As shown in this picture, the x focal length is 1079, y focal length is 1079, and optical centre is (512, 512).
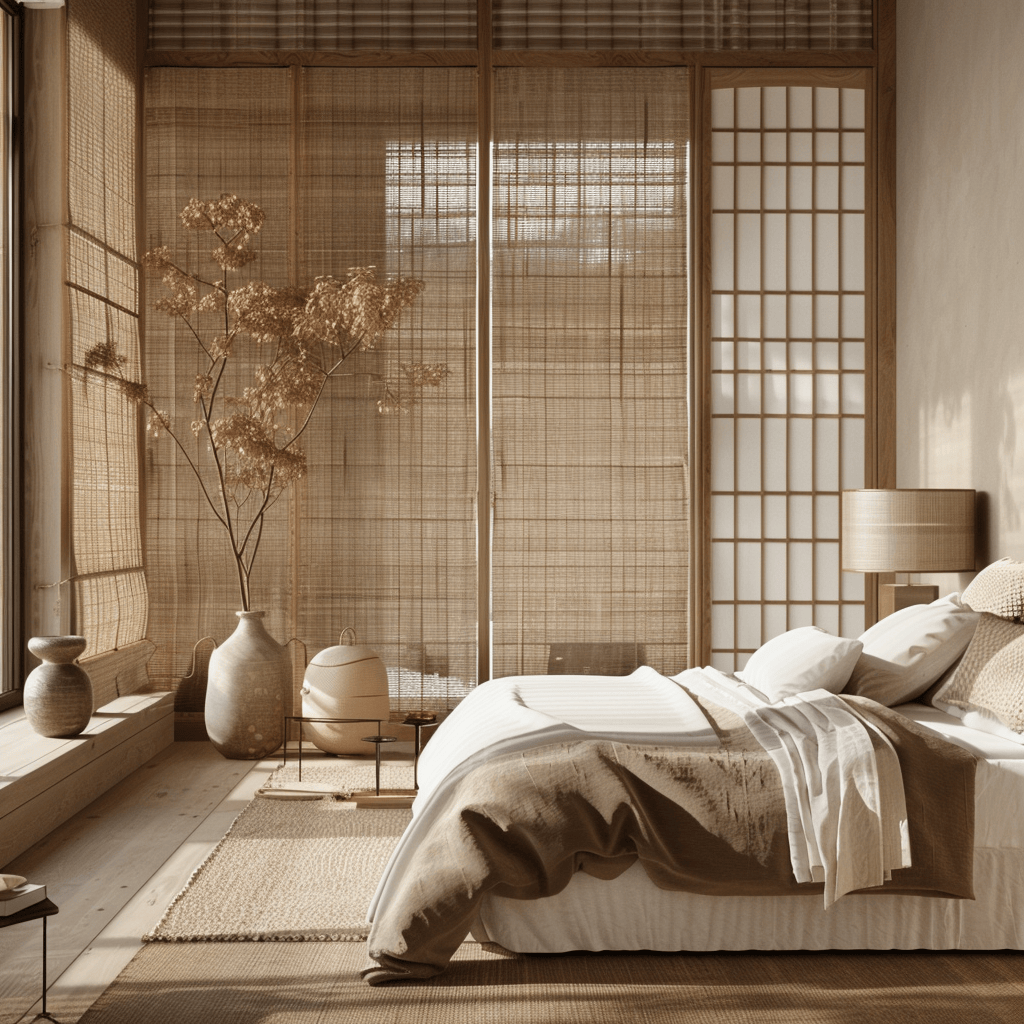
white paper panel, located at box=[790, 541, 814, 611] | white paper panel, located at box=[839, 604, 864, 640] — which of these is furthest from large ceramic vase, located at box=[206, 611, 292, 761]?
white paper panel, located at box=[839, 604, 864, 640]

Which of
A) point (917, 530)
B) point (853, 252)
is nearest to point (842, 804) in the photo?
point (917, 530)

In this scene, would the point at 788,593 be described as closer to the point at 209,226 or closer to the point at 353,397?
the point at 353,397

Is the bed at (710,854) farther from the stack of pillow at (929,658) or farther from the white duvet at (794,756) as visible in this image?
the stack of pillow at (929,658)

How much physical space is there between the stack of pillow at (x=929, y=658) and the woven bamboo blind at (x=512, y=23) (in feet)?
9.86

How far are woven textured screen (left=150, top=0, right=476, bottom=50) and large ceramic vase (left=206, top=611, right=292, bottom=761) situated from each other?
267 centimetres

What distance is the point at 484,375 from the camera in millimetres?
4988

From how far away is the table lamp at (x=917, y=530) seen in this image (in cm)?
389

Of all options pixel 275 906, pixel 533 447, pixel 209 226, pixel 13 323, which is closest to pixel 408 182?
pixel 209 226

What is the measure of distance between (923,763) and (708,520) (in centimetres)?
261

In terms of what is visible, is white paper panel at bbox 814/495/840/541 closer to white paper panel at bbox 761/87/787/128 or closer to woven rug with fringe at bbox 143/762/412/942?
white paper panel at bbox 761/87/787/128

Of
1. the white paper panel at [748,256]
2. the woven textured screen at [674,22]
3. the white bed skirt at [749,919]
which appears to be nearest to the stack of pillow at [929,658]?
the white bed skirt at [749,919]

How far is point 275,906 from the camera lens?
2.76 m

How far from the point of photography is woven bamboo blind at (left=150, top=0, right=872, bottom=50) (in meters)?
5.00

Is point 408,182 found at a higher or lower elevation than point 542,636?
higher
